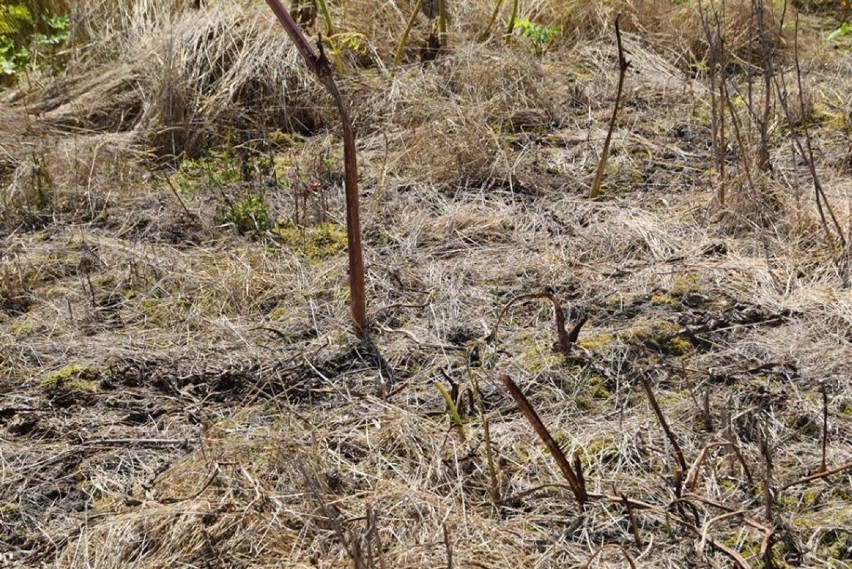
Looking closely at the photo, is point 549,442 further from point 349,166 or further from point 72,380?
point 72,380

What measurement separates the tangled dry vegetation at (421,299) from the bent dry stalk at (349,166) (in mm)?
119

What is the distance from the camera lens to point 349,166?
3107mm

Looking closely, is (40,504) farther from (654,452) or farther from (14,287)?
(654,452)

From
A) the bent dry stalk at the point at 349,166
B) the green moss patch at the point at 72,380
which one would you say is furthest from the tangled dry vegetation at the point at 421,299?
the bent dry stalk at the point at 349,166

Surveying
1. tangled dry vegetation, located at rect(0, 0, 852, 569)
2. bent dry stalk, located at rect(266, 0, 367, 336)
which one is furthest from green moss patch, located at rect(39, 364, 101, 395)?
bent dry stalk, located at rect(266, 0, 367, 336)

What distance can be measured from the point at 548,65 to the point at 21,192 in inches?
115

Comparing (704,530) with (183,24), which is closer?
(704,530)

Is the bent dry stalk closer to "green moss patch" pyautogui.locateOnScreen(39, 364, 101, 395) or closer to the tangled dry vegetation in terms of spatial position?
the tangled dry vegetation

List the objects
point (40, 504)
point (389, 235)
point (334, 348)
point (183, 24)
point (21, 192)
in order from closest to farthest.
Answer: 1. point (40, 504)
2. point (334, 348)
3. point (389, 235)
4. point (21, 192)
5. point (183, 24)

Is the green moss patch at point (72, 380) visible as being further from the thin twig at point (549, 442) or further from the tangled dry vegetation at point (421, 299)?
the thin twig at point (549, 442)

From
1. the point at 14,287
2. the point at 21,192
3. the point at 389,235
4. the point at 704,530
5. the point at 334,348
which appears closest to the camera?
the point at 704,530

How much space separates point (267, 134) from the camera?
16.5ft

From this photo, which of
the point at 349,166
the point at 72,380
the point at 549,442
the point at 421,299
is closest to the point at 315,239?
the point at 421,299

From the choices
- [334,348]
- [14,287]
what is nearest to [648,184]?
[334,348]
